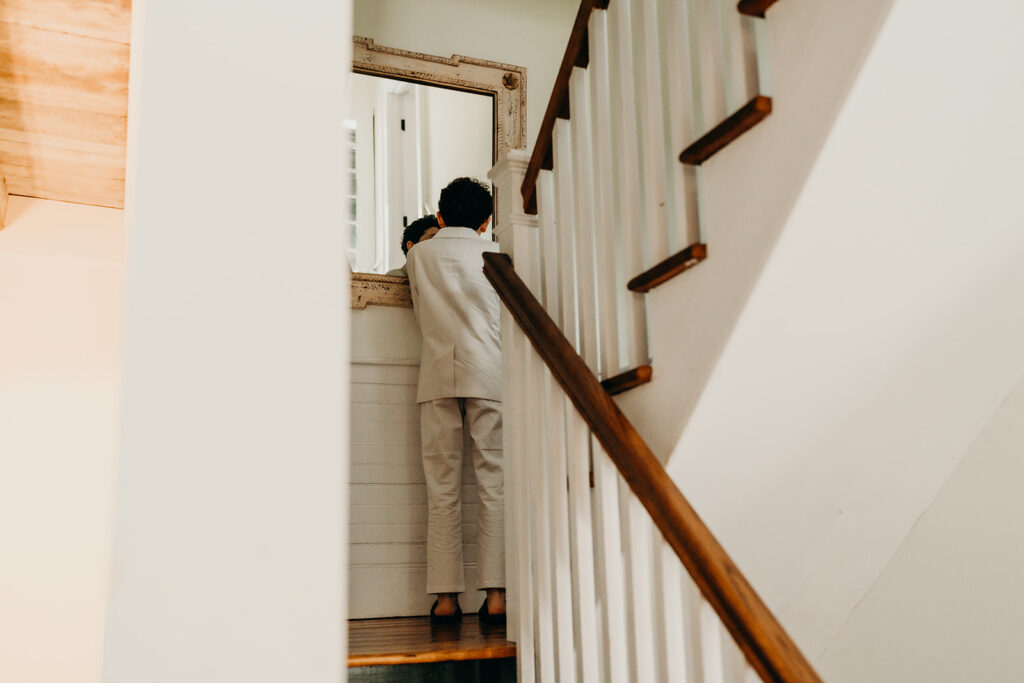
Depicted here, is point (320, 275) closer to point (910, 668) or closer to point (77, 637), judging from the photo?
point (77, 637)

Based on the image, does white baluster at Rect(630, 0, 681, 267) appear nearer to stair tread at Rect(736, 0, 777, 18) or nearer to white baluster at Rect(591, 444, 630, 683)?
stair tread at Rect(736, 0, 777, 18)

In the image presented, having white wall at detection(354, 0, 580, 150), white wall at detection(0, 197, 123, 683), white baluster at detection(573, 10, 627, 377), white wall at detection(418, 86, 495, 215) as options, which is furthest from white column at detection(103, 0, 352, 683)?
white wall at detection(354, 0, 580, 150)

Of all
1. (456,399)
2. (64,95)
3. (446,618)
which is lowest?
(446,618)

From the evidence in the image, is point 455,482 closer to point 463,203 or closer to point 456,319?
point 456,319

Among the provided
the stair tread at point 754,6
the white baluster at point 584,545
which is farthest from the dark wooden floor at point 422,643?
the stair tread at point 754,6

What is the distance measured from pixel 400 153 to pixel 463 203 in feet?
1.65

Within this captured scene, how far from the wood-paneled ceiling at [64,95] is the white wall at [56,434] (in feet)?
0.83

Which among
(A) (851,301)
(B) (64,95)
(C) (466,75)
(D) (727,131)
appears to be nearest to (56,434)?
(B) (64,95)

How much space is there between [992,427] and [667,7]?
1.27m

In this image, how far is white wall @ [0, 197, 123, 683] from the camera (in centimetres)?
216

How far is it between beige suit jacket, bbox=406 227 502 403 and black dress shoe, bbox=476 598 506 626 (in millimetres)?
686

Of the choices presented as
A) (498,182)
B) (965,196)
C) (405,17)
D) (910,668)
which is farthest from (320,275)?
(405,17)

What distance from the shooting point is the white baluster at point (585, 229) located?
1938 mm

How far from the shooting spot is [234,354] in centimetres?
53
